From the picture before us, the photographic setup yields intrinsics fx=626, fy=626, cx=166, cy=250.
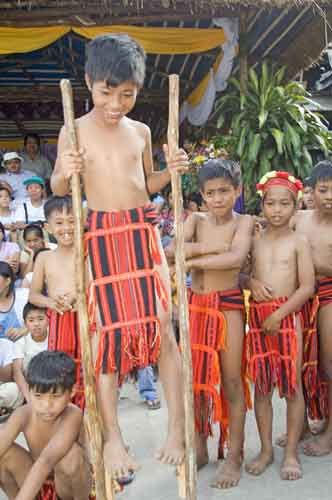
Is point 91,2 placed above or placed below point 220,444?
above

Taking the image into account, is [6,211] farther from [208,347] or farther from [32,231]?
[208,347]

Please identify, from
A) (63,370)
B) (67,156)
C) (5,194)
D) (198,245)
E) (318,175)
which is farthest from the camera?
(5,194)

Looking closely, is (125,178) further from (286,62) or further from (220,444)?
(286,62)

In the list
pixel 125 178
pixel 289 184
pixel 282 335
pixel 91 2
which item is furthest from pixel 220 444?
pixel 91 2

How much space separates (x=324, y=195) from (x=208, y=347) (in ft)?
3.86

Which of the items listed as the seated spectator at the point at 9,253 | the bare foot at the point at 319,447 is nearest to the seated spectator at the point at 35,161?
the seated spectator at the point at 9,253

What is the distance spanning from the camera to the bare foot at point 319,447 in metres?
3.69

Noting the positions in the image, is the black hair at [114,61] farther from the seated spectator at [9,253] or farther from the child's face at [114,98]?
the seated spectator at [9,253]

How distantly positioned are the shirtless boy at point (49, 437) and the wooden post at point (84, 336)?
331mm

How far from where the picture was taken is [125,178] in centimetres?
266

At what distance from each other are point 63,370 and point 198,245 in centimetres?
106

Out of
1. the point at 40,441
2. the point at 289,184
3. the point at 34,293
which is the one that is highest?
the point at 289,184

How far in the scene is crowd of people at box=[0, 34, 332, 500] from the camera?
2.60 meters

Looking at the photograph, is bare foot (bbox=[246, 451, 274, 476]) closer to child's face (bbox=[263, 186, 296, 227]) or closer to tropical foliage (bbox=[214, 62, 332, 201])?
child's face (bbox=[263, 186, 296, 227])
